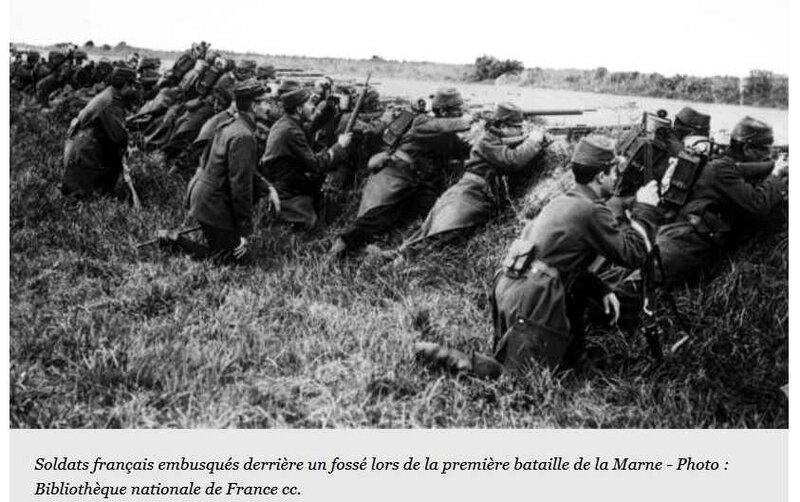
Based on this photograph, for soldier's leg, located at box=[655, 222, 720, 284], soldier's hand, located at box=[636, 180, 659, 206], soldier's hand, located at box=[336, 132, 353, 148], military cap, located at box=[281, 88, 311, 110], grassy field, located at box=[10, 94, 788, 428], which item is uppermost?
military cap, located at box=[281, 88, 311, 110]

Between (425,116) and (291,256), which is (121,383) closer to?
(291,256)

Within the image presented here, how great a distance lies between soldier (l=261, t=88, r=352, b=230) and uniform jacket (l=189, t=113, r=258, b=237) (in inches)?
36.5

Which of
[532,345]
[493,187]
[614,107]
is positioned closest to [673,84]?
[614,107]

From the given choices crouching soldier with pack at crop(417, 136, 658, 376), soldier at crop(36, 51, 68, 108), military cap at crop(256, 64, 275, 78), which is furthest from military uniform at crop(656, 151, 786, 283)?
soldier at crop(36, 51, 68, 108)

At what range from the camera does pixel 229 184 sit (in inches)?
255

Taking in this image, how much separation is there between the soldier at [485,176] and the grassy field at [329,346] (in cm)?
21

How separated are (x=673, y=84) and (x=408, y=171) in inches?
200

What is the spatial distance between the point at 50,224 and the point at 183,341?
3174 mm

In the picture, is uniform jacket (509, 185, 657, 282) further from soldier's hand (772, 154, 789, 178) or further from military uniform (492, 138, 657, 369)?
soldier's hand (772, 154, 789, 178)

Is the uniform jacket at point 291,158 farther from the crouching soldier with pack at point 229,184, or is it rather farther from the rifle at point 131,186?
the rifle at point 131,186

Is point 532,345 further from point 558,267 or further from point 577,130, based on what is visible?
point 577,130

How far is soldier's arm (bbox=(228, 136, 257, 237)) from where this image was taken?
20.7 feet

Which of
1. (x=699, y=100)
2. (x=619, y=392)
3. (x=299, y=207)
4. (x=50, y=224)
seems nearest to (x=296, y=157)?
(x=299, y=207)
